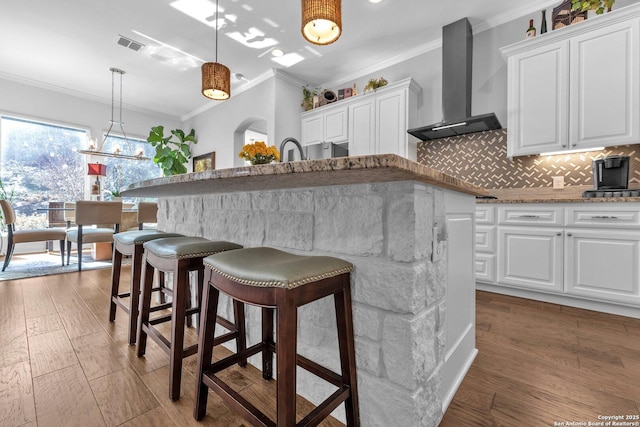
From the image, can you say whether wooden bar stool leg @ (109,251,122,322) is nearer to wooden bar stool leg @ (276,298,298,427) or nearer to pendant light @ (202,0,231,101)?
wooden bar stool leg @ (276,298,298,427)

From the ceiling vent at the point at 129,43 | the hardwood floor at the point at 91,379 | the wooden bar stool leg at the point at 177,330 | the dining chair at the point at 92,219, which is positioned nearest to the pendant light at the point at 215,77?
the ceiling vent at the point at 129,43

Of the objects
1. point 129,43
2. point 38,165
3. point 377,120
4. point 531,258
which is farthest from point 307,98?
point 38,165

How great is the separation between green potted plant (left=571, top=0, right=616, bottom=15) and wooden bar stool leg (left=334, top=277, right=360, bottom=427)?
3165mm

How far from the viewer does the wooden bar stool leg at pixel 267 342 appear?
1.26 m

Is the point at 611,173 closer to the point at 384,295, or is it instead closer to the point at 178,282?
the point at 384,295

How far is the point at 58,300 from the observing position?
240 centimetres

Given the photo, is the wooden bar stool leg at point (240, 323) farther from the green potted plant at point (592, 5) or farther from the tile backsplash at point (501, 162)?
the green potted plant at point (592, 5)

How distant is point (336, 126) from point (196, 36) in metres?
2.19

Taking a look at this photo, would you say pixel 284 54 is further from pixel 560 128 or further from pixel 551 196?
pixel 551 196

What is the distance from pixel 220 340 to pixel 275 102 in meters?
3.97

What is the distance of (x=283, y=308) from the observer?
74 centimetres

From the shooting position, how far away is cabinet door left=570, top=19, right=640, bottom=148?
2.29 m

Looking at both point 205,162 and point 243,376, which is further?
point 205,162

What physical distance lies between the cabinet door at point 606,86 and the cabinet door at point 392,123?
1.62 meters
